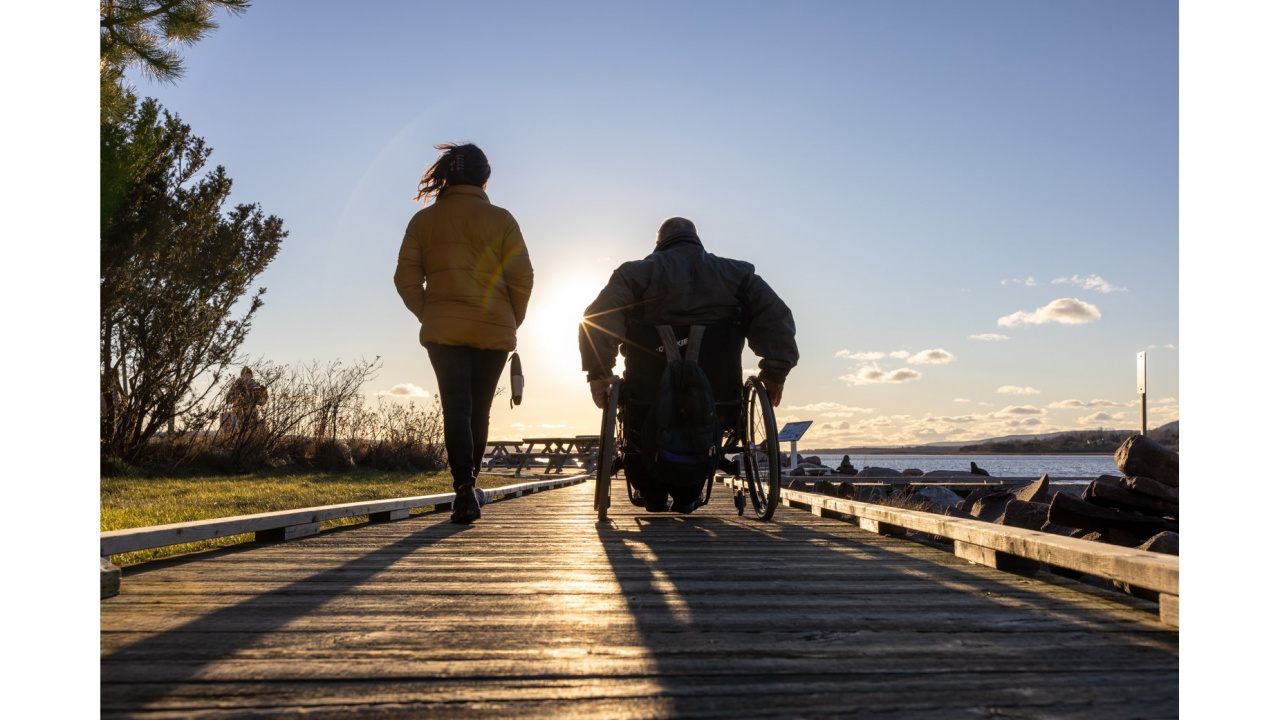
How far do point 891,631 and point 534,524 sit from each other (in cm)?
303

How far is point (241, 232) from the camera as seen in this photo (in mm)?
12977

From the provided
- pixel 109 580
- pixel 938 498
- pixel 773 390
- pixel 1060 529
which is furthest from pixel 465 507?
pixel 938 498

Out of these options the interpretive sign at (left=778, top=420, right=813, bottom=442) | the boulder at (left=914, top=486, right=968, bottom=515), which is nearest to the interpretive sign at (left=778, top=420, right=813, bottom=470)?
the interpretive sign at (left=778, top=420, right=813, bottom=442)

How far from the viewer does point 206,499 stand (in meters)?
6.21

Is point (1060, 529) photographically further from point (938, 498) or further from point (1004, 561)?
point (1004, 561)

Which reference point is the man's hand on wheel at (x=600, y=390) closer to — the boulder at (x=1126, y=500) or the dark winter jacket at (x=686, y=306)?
the dark winter jacket at (x=686, y=306)

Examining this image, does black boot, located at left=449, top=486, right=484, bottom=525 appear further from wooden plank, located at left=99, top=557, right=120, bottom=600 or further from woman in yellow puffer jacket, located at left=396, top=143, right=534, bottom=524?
wooden plank, located at left=99, top=557, right=120, bottom=600

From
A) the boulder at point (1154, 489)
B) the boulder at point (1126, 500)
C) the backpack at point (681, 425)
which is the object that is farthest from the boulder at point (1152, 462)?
the backpack at point (681, 425)

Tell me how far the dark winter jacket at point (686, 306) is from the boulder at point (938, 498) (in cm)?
621

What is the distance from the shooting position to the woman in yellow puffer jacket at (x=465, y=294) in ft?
14.1

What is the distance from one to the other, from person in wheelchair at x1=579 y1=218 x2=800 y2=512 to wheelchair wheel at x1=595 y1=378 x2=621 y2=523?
12 cm
